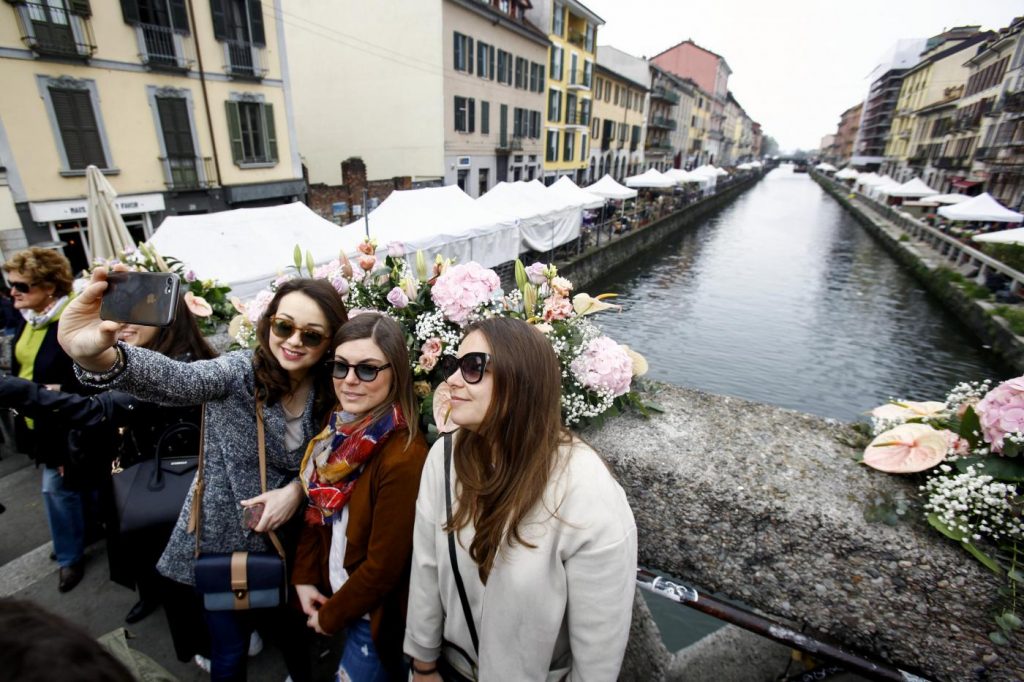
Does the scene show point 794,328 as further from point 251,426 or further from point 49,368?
point 49,368

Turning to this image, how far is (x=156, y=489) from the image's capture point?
1.98 metres

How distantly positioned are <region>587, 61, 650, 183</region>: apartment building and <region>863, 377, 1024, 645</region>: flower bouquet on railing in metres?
41.1

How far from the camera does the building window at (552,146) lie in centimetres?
3303

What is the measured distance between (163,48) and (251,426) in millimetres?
16260

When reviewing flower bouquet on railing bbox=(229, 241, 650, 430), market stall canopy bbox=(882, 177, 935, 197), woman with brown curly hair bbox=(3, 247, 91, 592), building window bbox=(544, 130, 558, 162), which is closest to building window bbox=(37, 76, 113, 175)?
woman with brown curly hair bbox=(3, 247, 91, 592)

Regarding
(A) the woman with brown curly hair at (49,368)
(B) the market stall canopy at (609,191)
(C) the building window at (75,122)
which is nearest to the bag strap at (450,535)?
(A) the woman with brown curly hair at (49,368)

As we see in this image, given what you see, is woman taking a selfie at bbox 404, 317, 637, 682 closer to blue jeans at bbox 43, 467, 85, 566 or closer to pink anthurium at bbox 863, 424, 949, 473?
pink anthurium at bbox 863, 424, 949, 473

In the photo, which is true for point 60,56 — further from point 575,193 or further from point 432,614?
point 432,614

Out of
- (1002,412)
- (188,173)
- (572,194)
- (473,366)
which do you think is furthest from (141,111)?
(1002,412)

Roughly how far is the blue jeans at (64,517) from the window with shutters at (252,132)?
49.2 ft

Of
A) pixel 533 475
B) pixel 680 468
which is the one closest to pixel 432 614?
pixel 533 475

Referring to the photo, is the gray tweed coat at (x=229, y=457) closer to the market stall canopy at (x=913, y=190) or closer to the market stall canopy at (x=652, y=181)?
the market stall canopy at (x=652, y=181)

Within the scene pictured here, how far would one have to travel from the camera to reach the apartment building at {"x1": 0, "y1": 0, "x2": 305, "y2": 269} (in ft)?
35.9

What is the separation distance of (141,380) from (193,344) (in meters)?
0.85
